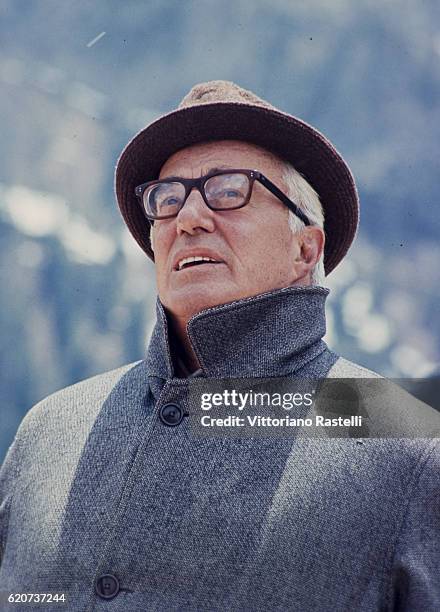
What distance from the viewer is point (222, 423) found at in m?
1.94

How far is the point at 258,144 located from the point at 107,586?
4.72 ft

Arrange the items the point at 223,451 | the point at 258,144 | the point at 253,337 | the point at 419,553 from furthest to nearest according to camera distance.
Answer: the point at 258,144 < the point at 253,337 < the point at 223,451 < the point at 419,553

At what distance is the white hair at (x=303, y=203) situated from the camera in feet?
7.83

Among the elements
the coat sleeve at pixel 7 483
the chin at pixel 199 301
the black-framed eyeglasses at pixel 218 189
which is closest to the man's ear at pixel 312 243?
the black-framed eyeglasses at pixel 218 189

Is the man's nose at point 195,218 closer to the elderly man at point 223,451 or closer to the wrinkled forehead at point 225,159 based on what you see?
the elderly man at point 223,451

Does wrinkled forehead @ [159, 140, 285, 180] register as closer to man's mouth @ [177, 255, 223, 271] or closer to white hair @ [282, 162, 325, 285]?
white hair @ [282, 162, 325, 285]

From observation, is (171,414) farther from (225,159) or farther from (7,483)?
(225,159)

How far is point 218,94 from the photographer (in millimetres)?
2469

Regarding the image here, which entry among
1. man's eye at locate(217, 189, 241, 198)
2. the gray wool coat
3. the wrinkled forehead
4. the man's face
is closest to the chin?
the man's face

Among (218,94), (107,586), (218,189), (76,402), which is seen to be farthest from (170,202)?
(107,586)

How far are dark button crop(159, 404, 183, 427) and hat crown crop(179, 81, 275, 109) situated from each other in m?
1.04

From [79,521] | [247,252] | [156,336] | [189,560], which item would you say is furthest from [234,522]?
[247,252]

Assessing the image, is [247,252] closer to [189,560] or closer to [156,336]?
[156,336]

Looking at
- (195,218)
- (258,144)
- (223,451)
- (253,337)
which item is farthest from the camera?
(258,144)
